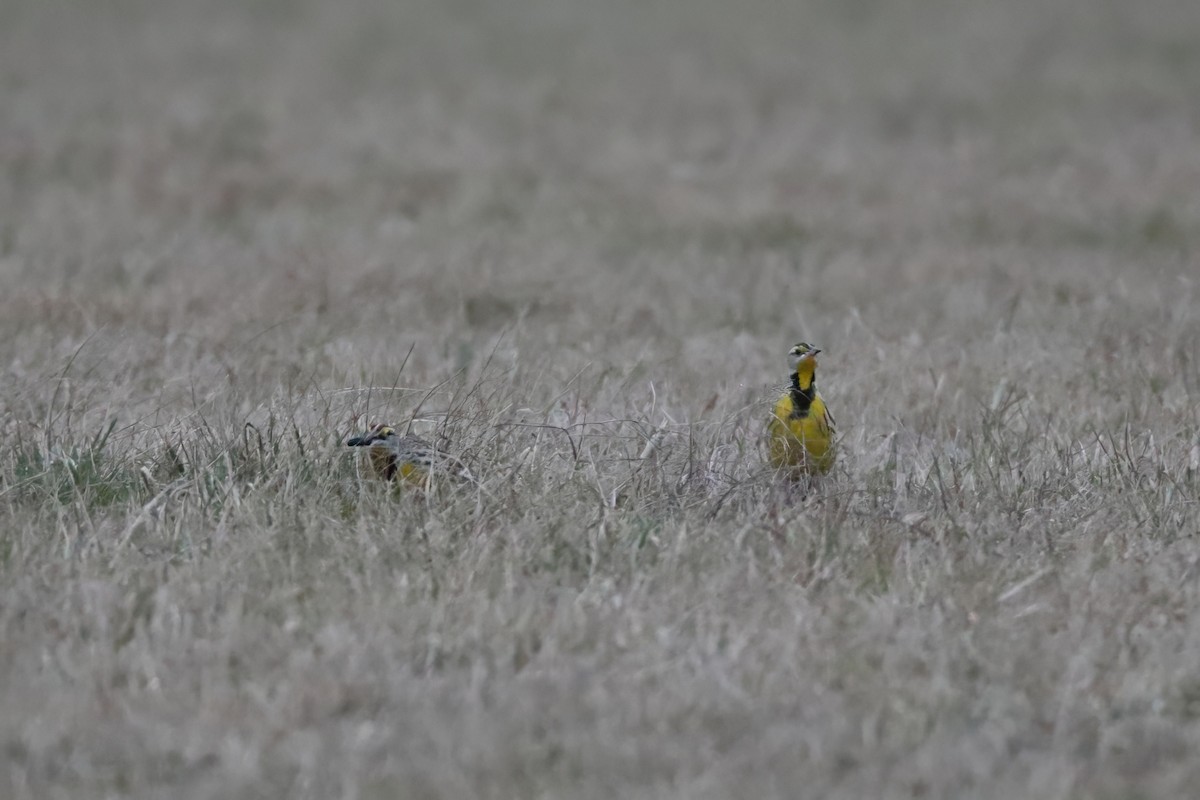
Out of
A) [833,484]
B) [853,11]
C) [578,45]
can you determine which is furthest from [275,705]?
[853,11]

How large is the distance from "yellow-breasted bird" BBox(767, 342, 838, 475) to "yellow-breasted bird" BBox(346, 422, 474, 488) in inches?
39.6

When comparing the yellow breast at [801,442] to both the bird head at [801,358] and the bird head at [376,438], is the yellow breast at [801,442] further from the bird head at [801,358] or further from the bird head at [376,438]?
the bird head at [376,438]

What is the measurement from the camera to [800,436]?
5668 millimetres

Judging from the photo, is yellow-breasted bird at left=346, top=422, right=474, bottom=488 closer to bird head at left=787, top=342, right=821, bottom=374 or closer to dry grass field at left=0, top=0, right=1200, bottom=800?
dry grass field at left=0, top=0, right=1200, bottom=800

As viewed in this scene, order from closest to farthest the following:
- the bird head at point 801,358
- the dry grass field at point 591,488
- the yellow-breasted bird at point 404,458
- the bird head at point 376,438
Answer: the dry grass field at point 591,488
the yellow-breasted bird at point 404,458
the bird head at point 376,438
the bird head at point 801,358

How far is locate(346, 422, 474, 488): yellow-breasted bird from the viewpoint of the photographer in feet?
17.9

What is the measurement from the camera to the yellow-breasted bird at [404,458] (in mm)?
5465

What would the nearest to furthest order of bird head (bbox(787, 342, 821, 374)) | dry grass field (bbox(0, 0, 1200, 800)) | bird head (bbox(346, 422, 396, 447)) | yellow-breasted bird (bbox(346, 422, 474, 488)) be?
1. dry grass field (bbox(0, 0, 1200, 800))
2. yellow-breasted bird (bbox(346, 422, 474, 488))
3. bird head (bbox(346, 422, 396, 447))
4. bird head (bbox(787, 342, 821, 374))

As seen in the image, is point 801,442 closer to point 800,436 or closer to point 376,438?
point 800,436

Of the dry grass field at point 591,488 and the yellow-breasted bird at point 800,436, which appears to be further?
the yellow-breasted bird at point 800,436

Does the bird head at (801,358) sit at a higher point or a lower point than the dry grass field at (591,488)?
higher

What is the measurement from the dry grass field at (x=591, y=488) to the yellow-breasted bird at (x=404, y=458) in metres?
0.06

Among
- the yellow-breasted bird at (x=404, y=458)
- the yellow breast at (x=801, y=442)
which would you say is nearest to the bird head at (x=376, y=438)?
the yellow-breasted bird at (x=404, y=458)

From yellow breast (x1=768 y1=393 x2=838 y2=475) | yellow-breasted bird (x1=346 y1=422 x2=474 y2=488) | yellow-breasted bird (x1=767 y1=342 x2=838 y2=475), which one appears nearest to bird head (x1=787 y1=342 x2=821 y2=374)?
yellow-breasted bird (x1=767 y1=342 x2=838 y2=475)
